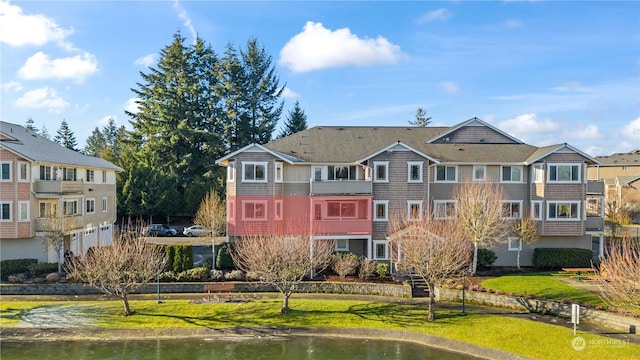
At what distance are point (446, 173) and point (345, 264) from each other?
472 inches

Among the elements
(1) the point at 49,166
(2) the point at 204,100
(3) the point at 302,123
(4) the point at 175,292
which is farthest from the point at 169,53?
(4) the point at 175,292

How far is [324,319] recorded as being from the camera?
24.6 meters

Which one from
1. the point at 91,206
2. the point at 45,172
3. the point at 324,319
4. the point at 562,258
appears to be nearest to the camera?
the point at 324,319

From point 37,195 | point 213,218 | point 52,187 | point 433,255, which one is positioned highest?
point 52,187

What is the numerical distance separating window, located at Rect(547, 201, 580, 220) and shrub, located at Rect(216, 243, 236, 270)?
25.2 metres

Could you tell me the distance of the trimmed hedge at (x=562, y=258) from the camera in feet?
113

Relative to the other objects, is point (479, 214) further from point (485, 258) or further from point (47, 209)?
point (47, 209)

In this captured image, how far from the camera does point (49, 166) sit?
35.2m

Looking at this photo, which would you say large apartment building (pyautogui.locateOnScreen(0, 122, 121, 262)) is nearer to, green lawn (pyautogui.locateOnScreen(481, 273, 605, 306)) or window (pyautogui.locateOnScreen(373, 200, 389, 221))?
window (pyautogui.locateOnScreen(373, 200, 389, 221))

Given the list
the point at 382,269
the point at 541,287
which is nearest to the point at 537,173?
the point at 541,287

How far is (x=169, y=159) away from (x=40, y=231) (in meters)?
25.3

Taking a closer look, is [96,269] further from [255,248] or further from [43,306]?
[255,248]

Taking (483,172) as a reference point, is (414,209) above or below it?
below

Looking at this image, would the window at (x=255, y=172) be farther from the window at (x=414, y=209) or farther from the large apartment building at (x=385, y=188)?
the window at (x=414, y=209)
